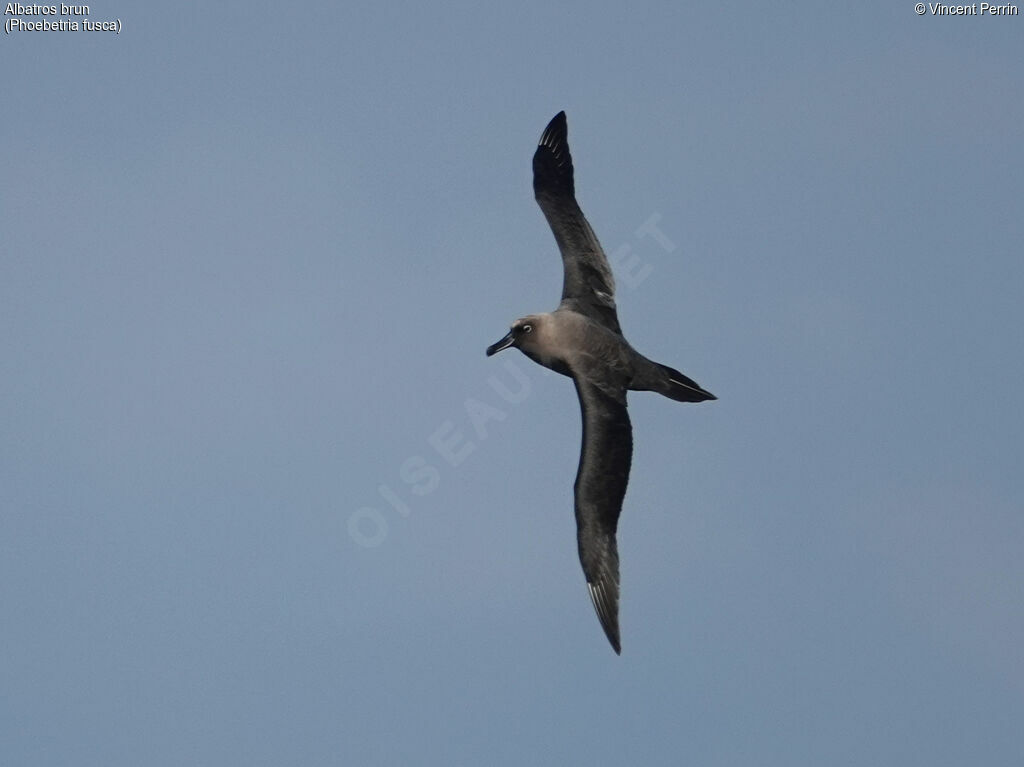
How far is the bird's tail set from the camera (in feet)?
75.0

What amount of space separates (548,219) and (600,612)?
6.40 meters

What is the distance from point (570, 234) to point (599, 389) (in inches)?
124

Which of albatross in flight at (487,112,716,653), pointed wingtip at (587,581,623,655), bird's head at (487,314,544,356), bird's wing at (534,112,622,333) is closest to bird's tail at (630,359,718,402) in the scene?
albatross in flight at (487,112,716,653)

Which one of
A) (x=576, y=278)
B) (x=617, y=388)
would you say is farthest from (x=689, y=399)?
(x=576, y=278)

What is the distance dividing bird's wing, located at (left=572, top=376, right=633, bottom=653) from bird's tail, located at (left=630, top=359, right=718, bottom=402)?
1.18ft

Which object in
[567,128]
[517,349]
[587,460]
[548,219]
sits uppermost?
[567,128]

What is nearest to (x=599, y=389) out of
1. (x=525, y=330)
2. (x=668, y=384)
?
(x=668, y=384)

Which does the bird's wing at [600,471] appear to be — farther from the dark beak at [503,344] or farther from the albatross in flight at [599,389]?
the dark beak at [503,344]

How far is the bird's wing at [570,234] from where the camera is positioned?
23969 mm

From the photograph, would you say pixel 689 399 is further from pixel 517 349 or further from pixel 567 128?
pixel 567 128

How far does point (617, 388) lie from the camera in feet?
74.8

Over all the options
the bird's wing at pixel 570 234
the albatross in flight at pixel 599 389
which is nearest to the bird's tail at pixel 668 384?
the albatross in flight at pixel 599 389

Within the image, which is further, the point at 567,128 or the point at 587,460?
the point at 567,128

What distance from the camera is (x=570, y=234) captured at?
24.7m
